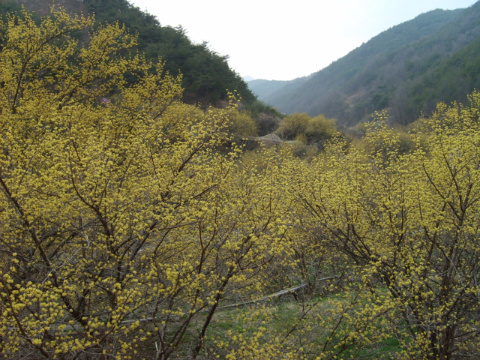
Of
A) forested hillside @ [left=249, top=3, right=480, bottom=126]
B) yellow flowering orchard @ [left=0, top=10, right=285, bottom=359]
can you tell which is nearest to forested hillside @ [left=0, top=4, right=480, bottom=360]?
yellow flowering orchard @ [left=0, top=10, right=285, bottom=359]

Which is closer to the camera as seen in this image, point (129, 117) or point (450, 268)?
point (450, 268)

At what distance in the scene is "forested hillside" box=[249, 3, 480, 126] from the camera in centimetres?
5666

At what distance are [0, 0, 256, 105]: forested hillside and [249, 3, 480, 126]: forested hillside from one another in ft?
105

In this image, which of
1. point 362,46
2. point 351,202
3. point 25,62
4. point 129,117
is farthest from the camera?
point 362,46

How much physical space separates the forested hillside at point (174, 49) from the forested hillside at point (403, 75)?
31970 mm

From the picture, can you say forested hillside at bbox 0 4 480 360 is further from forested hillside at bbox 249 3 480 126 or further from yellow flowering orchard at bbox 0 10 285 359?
forested hillside at bbox 249 3 480 126

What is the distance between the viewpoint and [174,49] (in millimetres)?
36094

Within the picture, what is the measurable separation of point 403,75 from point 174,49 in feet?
206

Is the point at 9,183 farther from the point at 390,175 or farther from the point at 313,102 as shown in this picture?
the point at 313,102

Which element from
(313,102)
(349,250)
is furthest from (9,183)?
(313,102)

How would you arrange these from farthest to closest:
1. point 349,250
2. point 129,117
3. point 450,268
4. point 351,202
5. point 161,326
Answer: point 129,117 → point 349,250 → point 351,202 → point 450,268 → point 161,326

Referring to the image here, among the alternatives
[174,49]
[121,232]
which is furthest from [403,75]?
[121,232]

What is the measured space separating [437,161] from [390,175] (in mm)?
994

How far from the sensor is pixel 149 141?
5707 mm
